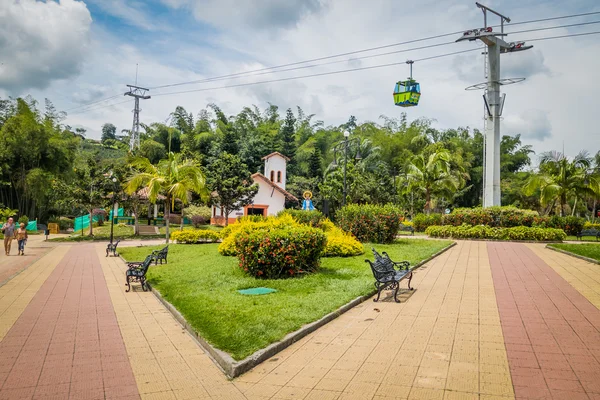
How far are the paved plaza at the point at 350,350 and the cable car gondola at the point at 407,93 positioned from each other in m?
14.8

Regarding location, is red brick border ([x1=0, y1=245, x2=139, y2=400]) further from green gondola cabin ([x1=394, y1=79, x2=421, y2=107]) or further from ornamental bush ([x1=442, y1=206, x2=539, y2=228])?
ornamental bush ([x1=442, y1=206, x2=539, y2=228])

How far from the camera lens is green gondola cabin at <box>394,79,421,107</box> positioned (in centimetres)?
2277

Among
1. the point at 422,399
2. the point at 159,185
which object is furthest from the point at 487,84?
the point at 422,399

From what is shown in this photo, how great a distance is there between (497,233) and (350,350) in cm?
1978

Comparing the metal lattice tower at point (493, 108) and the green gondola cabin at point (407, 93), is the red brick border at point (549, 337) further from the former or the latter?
the metal lattice tower at point (493, 108)

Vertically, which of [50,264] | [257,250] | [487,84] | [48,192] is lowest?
[50,264]

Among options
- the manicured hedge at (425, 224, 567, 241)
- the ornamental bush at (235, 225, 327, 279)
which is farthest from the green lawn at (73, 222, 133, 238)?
the ornamental bush at (235, 225, 327, 279)

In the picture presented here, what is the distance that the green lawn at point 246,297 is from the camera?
19.5 feet

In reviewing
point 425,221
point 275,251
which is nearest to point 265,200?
point 425,221

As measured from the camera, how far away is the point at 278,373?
16.1ft

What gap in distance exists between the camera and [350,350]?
5.63m

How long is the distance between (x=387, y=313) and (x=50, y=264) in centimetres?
1287

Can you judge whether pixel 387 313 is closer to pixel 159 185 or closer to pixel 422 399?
pixel 422 399

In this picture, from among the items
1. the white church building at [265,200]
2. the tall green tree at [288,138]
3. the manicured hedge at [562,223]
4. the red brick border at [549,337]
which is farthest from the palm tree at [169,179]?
the tall green tree at [288,138]
